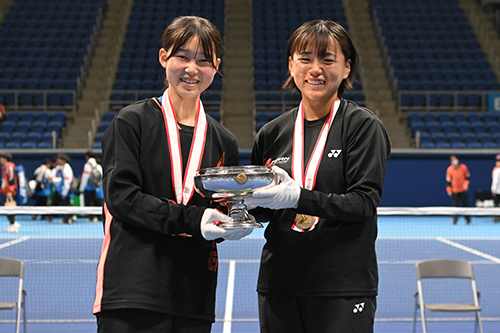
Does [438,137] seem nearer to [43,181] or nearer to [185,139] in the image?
[43,181]

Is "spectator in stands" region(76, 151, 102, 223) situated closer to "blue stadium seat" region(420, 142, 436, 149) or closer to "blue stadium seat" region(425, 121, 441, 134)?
"blue stadium seat" region(420, 142, 436, 149)

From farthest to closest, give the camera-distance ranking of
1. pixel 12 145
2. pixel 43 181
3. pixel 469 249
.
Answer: pixel 12 145, pixel 43 181, pixel 469 249

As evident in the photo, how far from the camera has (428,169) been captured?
1633 cm

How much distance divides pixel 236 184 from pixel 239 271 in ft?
20.7

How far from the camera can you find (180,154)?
216 cm

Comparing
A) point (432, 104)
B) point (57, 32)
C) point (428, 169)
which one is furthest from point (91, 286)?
point (57, 32)

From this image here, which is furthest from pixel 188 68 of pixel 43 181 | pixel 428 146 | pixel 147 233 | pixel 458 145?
pixel 458 145

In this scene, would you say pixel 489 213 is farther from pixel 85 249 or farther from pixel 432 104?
pixel 432 104

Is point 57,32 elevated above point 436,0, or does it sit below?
below

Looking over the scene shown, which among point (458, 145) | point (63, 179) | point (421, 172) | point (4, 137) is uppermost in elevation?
point (458, 145)

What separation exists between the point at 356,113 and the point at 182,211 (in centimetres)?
84

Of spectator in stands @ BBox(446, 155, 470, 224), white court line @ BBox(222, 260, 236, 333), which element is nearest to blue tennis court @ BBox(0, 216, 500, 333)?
white court line @ BBox(222, 260, 236, 333)

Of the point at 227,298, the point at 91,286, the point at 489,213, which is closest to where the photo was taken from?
the point at 489,213

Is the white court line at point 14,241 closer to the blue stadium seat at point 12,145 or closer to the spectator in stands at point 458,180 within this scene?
the blue stadium seat at point 12,145
